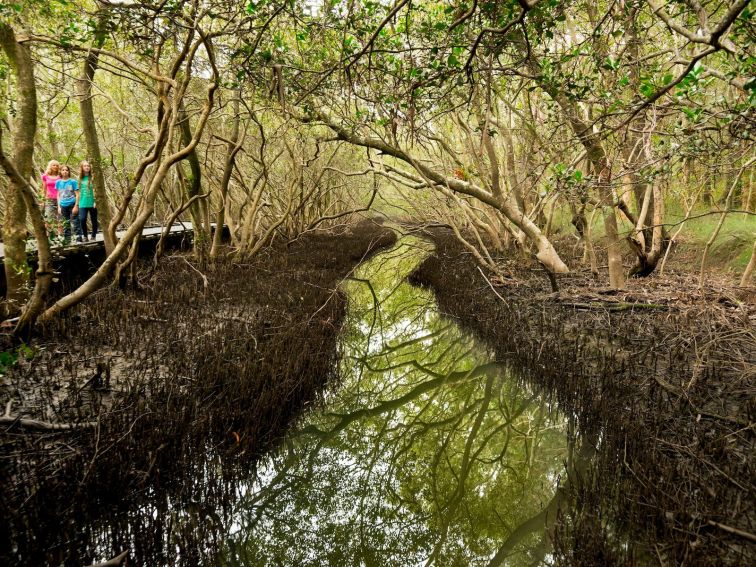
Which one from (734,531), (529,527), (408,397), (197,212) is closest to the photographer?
(734,531)

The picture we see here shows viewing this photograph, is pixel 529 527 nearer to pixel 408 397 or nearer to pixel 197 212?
pixel 408 397

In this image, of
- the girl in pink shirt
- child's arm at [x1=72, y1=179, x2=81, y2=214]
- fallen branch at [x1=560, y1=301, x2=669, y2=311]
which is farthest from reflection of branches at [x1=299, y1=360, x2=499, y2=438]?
child's arm at [x1=72, y1=179, x2=81, y2=214]

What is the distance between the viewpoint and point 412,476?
11.0ft

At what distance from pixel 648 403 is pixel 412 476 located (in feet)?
6.27

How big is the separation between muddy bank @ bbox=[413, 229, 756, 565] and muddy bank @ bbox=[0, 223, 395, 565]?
2063 millimetres

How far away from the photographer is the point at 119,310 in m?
5.20

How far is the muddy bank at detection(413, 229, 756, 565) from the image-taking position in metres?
2.24

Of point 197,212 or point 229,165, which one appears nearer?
point 229,165

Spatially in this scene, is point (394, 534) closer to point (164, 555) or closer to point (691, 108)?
point (164, 555)

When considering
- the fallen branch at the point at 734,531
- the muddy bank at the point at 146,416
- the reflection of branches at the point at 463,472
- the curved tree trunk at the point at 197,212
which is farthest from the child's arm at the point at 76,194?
the fallen branch at the point at 734,531

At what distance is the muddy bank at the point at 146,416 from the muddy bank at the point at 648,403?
2063 millimetres

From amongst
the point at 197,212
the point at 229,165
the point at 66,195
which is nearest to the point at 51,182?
the point at 66,195

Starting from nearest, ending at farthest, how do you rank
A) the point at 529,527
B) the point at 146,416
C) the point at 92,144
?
the point at 529,527
the point at 146,416
the point at 92,144

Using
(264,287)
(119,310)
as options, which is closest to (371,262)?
(264,287)
